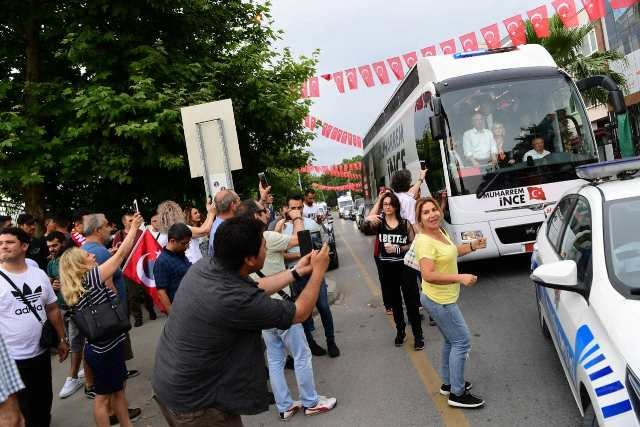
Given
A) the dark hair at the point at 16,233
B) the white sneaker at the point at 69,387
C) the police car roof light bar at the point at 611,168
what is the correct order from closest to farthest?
the police car roof light bar at the point at 611,168, the dark hair at the point at 16,233, the white sneaker at the point at 69,387

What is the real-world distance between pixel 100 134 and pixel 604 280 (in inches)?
374

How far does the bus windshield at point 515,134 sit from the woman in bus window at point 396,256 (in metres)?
2.64

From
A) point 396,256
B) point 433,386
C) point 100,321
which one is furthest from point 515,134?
point 100,321

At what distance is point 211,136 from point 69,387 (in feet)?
11.7

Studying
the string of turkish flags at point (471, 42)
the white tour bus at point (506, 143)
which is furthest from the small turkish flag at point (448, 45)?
the white tour bus at point (506, 143)

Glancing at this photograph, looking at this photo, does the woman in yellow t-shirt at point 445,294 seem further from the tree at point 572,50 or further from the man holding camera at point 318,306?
the tree at point 572,50

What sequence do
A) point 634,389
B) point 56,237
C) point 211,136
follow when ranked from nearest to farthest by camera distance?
Answer: point 634,389
point 56,237
point 211,136

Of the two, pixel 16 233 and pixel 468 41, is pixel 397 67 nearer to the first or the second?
pixel 468 41

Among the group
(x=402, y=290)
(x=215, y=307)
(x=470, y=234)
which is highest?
(x=215, y=307)

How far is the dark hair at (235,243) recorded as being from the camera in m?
2.38

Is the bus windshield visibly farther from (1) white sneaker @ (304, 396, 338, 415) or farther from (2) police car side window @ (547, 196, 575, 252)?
(1) white sneaker @ (304, 396, 338, 415)

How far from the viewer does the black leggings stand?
5434 millimetres

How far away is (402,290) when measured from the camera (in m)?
5.52

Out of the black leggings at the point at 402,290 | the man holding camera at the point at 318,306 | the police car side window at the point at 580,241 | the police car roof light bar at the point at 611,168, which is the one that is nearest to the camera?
the police car side window at the point at 580,241
